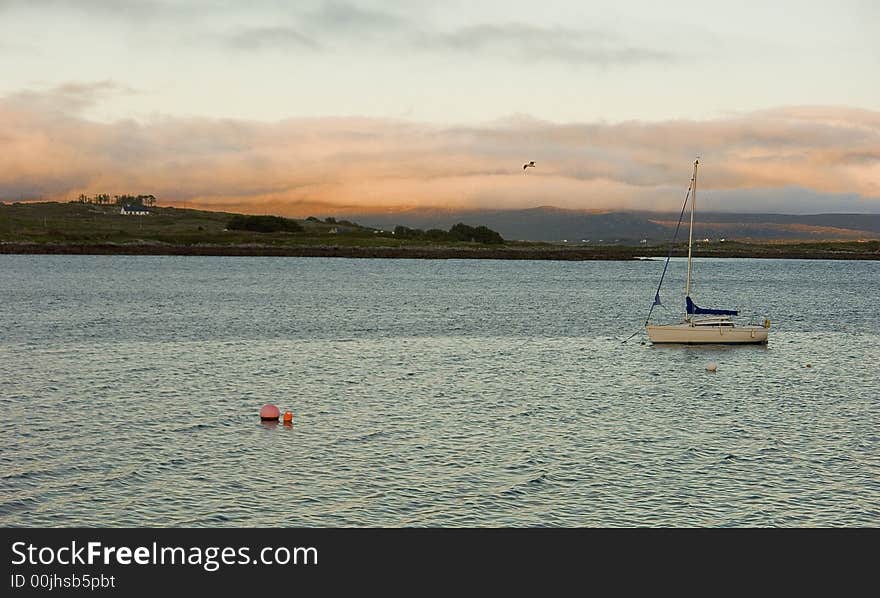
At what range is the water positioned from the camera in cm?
2580

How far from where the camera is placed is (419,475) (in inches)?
1134

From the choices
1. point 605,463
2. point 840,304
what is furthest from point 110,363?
point 840,304

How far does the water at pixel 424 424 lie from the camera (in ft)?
84.6

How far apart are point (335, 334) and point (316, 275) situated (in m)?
99.1

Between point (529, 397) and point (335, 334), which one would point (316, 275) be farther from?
point (529, 397)

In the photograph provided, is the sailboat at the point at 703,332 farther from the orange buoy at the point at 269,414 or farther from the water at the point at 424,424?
the orange buoy at the point at 269,414
